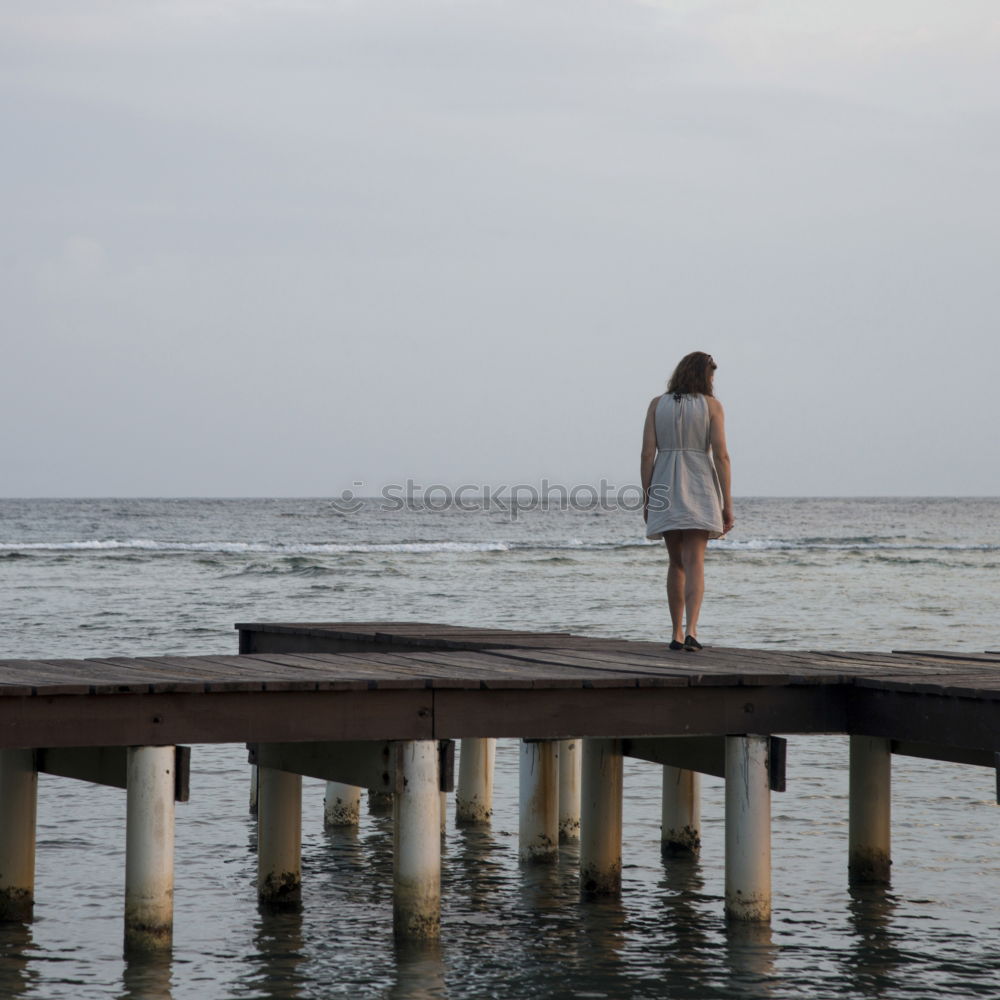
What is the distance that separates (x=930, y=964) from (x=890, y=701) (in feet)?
4.25

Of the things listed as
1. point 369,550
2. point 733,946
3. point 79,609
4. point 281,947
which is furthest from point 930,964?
point 369,550

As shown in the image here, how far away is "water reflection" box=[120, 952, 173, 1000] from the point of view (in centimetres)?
670

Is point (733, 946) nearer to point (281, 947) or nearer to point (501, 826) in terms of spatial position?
point (281, 947)

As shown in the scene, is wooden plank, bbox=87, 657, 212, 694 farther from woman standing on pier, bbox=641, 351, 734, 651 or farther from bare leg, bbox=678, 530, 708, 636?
bare leg, bbox=678, 530, 708, 636

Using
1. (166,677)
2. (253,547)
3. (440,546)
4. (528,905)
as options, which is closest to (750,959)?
(528,905)

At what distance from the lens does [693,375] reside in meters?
8.97

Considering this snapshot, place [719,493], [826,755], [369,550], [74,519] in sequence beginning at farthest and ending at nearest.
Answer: [74,519] < [369,550] < [826,755] < [719,493]

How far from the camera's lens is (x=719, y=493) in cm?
898

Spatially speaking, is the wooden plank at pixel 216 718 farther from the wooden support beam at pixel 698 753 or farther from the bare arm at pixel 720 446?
the bare arm at pixel 720 446

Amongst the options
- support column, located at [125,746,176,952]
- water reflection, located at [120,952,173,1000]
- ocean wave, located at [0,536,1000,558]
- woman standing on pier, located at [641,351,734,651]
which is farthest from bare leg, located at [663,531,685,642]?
ocean wave, located at [0,536,1000,558]

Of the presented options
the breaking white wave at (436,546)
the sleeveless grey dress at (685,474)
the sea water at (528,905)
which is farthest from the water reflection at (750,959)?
the breaking white wave at (436,546)

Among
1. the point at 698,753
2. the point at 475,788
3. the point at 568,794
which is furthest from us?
the point at 475,788

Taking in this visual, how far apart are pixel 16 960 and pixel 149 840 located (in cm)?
112

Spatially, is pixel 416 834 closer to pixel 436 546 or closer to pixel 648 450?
pixel 648 450
